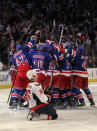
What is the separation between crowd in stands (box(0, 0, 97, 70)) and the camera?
19694mm

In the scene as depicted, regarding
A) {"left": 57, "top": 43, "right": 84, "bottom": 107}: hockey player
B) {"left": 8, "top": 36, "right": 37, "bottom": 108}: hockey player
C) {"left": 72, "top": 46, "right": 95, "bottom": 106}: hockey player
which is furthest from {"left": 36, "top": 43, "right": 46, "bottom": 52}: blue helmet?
{"left": 72, "top": 46, "right": 95, "bottom": 106}: hockey player

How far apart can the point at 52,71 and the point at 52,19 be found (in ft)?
40.5

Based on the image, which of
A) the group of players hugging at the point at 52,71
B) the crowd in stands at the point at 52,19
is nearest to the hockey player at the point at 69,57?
the group of players hugging at the point at 52,71

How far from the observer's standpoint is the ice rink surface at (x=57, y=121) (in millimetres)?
8391

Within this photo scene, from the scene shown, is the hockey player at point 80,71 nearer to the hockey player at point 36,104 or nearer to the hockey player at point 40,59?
the hockey player at point 40,59

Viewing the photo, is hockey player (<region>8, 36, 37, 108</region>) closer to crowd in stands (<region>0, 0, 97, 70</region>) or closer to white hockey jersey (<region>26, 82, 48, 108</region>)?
white hockey jersey (<region>26, 82, 48, 108</region>)

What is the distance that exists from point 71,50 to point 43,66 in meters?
0.77

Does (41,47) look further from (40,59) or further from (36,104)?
(36,104)

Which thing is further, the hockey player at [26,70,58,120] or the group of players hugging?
the group of players hugging

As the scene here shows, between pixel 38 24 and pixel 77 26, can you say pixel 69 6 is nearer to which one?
pixel 77 26

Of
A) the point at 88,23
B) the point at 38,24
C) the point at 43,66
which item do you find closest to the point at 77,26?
the point at 88,23

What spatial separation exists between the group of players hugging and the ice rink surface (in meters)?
0.48

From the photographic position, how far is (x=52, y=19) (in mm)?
23828

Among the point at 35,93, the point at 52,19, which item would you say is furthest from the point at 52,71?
the point at 52,19
